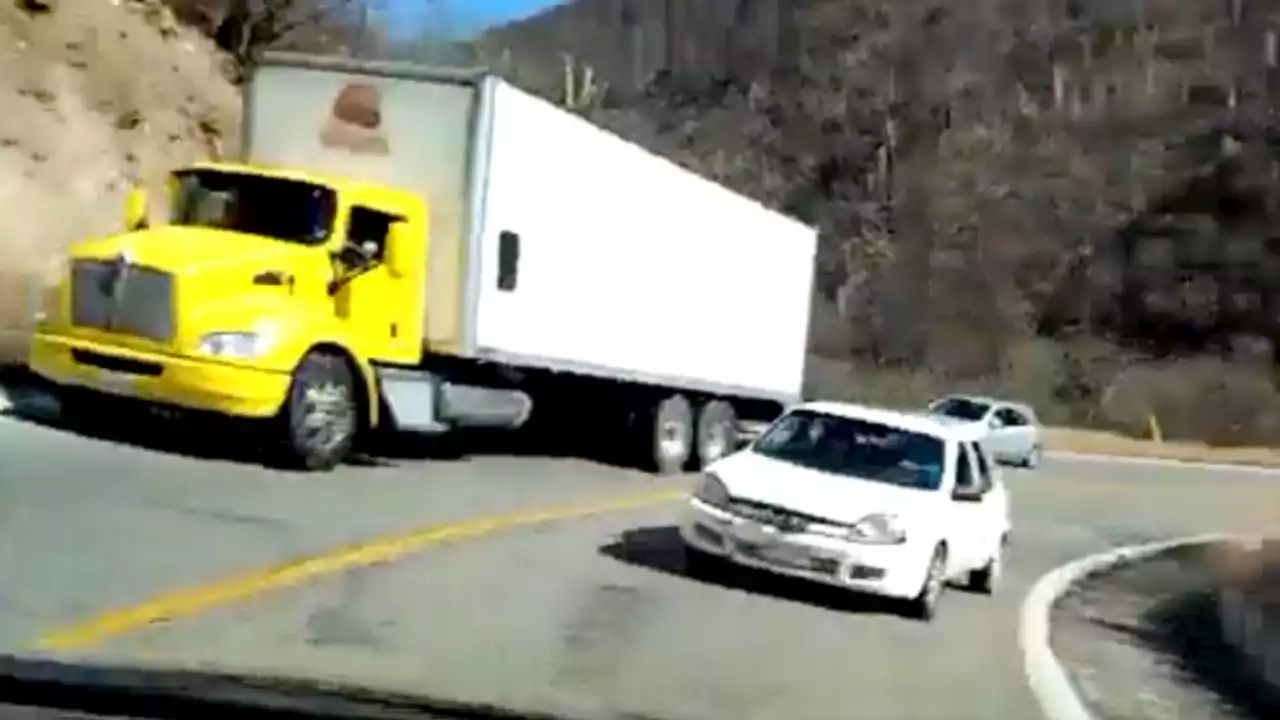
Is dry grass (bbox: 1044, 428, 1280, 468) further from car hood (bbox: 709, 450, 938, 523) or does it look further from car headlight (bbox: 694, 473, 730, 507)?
car headlight (bbox: 694, 473, 730, 507)

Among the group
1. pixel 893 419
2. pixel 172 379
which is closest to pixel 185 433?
pixel 172 379

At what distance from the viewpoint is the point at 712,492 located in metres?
16.0

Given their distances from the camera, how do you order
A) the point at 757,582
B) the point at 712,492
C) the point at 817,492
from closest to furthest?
the point at 817,492 < the point at 712,492 < the point at 757,582

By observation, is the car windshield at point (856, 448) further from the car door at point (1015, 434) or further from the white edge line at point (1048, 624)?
the car door at point (1015, 434)

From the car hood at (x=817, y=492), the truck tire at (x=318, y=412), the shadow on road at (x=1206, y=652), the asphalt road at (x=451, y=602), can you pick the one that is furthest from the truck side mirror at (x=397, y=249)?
the shadow on road at (x=1206, y=652)

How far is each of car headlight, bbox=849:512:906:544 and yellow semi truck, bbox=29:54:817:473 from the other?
17.3ft

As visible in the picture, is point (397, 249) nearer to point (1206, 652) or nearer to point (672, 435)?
point (672, 435)

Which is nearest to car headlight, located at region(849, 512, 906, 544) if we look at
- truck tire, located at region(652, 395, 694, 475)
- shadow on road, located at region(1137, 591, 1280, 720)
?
shadow on road, located at region(1137, 591, 1280, 720)

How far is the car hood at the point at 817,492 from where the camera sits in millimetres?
15461

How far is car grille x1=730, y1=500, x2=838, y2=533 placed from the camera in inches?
605

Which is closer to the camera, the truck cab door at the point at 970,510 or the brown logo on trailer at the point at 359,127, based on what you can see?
the truck cab door at the point at 970,510

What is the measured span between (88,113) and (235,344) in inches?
609

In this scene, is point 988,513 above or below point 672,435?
above

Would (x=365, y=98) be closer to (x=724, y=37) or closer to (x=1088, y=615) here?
(x=1088, y=615)
